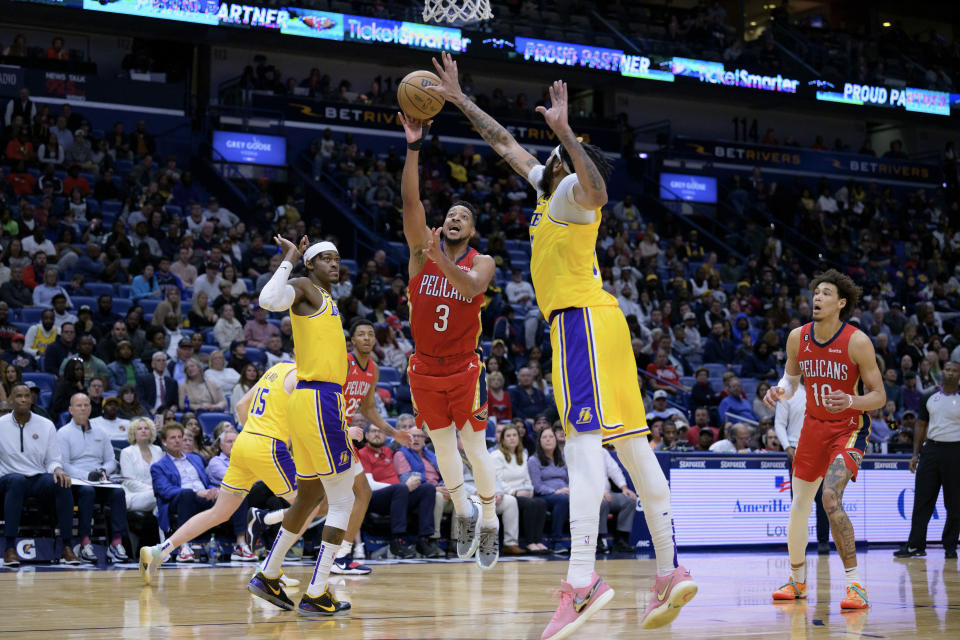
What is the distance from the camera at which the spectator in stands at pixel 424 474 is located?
39.1 feet

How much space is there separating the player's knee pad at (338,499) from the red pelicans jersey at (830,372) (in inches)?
132

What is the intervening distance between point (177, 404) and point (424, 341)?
6949 mm

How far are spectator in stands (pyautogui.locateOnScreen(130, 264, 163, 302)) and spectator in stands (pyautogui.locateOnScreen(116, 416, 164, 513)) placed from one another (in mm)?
4775

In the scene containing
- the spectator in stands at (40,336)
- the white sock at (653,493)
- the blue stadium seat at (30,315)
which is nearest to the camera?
the white sock at (653,493)

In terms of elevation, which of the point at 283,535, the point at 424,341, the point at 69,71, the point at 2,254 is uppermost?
the point at 69,71

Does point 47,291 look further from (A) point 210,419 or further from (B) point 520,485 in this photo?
(B) point 520,485

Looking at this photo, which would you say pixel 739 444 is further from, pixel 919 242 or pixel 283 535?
pixel 919 242

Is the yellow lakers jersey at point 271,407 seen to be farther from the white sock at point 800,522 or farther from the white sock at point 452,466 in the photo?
the white sock at point 800,522

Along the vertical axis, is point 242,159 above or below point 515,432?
above

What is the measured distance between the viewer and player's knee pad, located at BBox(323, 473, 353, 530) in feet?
22.5

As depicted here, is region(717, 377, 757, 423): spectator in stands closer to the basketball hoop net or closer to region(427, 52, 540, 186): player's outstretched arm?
the basketball hoop net

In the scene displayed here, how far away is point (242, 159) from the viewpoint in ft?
73.5

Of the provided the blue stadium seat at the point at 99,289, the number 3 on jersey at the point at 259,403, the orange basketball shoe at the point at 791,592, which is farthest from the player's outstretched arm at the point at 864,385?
the blue stadium seat at the point at 99,289

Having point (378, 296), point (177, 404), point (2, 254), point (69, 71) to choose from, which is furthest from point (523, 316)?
point (69, 71)
